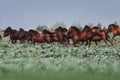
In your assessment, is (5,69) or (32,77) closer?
(32,77)

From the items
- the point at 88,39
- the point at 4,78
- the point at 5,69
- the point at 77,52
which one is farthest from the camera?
the point at 88,39

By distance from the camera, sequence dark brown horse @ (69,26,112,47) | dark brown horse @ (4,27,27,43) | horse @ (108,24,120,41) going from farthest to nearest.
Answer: dark brown horse @ (4,27,27,43) → horse @ (108,24,120,41) → dark brown horse @ (69,26,112,47)

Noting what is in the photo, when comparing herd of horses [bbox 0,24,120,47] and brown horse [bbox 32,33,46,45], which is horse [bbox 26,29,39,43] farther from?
brown horse [bbox 32,33,46,45]

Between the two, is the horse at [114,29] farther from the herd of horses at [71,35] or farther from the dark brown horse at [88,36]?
the dark brown horse at [88,36]

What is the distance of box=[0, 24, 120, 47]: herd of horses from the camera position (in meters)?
32.9

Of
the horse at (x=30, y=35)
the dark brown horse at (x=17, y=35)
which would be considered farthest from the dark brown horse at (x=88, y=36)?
the dark brown horse at (x=17, y=35)

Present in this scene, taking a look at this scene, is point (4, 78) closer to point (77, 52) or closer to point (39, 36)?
point (77, 52)

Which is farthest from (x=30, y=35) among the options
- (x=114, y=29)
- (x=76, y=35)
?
(x=114, y=29)

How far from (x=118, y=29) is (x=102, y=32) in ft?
7.60

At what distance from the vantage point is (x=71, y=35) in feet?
112

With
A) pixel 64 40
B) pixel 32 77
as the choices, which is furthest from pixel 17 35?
pixel 32 77

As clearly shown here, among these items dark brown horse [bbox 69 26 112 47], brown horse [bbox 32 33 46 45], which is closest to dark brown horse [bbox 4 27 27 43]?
brown horse [bbox 32 33 46 45]

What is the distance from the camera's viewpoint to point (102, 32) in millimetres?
33969

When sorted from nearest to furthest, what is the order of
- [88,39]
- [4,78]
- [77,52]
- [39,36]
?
[4,78]
[77,52]
[88,39]
[39,36]
